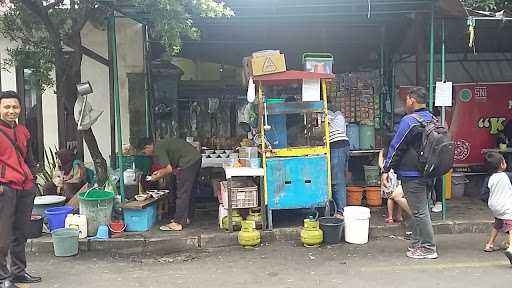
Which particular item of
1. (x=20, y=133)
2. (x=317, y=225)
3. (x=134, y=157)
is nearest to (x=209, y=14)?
(x=20, y=133)

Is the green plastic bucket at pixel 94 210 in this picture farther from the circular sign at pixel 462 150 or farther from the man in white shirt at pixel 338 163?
the circular sign at pixel 462 150

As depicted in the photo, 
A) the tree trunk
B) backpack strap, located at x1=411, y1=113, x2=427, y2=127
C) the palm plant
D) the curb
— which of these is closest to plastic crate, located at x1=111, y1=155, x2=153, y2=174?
the tree trunk

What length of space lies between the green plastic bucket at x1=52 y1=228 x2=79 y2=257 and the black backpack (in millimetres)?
4331

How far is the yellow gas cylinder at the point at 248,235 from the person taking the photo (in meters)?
6.61

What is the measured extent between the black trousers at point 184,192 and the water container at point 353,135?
314 cm

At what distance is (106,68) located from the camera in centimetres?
984

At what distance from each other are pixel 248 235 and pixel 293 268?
977mm

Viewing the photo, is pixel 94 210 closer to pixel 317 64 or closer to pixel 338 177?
pixel 338 177

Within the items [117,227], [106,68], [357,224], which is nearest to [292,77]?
[357,224]

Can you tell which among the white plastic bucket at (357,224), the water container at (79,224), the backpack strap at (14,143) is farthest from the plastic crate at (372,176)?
the backpack strap at (14,143)

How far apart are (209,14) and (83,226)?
3.25 metres

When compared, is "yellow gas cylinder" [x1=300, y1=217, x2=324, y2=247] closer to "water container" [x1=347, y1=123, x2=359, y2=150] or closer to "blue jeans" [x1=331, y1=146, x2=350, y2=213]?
"blue jeans" [x1=331, y1=146, x2=350, y2=213]

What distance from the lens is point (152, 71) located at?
966cm

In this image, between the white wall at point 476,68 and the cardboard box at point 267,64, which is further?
the white wall at point 476,68
